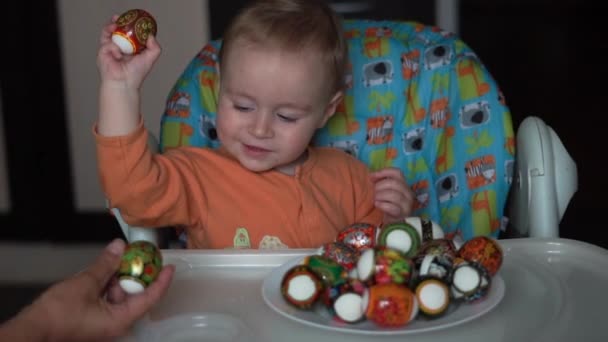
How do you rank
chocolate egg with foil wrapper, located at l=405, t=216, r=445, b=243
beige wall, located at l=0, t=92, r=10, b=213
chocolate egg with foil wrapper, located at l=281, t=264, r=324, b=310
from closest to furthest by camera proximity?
chocolate egg with foil wrapper, located at l=281, t=264, r=324, b=310, chocolate egg with foil wrapper, located at l=405, t=216, r=445, b=243, beige wall, located at l=0, t=92, r=10, b=213

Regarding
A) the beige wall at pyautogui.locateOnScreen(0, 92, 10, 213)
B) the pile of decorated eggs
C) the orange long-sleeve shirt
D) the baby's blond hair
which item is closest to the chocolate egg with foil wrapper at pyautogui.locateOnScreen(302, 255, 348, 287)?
the pile of decorated eggs

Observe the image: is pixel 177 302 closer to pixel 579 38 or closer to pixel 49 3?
pixel 49 3

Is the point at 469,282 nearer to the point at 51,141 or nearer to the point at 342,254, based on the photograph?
the point at 342,254

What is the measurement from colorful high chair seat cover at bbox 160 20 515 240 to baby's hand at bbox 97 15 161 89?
1.13 feet

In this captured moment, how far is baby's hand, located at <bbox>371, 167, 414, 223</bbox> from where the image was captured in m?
1.34

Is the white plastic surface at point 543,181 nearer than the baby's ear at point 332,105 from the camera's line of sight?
Yes

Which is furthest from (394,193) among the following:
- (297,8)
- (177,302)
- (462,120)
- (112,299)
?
(112,299)

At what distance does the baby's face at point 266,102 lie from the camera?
127cm

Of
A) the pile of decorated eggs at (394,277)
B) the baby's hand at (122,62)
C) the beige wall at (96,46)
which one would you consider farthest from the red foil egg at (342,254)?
the beige wall at (96,46)

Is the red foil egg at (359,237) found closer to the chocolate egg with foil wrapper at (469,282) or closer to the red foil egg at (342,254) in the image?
the red foil egg at (342,254)

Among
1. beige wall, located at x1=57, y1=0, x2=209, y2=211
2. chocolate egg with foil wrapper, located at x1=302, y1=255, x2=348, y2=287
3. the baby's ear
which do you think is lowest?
beige wall, located at x1=57, y1=0, x2=209, y2=211

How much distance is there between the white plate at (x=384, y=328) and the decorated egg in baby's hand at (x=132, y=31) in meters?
0.38

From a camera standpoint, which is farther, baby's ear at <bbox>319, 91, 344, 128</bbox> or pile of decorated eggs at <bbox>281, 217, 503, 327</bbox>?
baby's ear at <bbox>319, 91, 344, 128</bbox>

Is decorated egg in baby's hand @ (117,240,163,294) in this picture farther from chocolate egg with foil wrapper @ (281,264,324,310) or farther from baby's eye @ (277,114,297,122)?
baby's eye @ (277,114,297,122)
